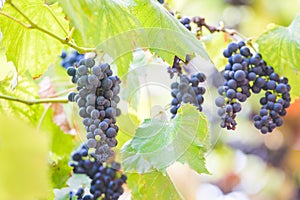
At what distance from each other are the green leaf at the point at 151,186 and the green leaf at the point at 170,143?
7 cm

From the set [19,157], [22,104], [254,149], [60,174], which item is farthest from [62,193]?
[254,149]

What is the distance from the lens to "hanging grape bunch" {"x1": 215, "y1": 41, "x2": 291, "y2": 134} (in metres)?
0.71

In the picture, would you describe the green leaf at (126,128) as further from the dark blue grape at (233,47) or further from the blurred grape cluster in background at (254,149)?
the blurred grape cluster in background at (254,149)

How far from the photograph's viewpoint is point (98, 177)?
0.79 m

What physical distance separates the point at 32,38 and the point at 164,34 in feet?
0.61

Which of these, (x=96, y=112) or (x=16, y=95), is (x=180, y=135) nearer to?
(x=96, y=112)

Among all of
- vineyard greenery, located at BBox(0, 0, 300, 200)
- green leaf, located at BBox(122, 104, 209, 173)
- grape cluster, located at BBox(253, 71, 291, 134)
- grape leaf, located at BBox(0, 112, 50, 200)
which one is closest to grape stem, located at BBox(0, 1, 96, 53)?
vineyard greenery, located at BBox(0, 0, 300, 200)

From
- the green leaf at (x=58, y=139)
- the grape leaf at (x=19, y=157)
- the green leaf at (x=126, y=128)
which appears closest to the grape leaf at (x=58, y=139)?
the green leaf at (x=58, y=139)

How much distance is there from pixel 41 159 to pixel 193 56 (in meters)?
0.46

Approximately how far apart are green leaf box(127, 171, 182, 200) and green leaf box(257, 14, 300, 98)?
21cm

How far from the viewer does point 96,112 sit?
59cm

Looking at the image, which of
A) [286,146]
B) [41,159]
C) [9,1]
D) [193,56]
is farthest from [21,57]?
[286,146]

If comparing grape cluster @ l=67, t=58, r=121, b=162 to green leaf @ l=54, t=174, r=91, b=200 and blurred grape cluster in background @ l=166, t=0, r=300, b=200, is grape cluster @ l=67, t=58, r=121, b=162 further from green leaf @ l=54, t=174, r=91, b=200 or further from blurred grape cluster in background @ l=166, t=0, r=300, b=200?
blurred grape cluster in background @ l=166, t=0, r=300, b=200

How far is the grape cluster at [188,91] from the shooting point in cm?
69
